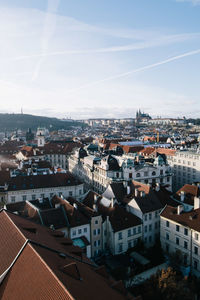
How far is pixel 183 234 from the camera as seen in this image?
4275 centimetres

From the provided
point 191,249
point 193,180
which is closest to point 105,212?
point 191,249

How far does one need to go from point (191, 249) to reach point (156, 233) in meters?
10.9

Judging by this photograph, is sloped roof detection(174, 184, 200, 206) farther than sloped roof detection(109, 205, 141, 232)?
Yes

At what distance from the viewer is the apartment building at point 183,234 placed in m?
40.7

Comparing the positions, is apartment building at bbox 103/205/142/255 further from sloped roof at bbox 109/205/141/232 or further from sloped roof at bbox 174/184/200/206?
sloped roof at bbox 174/184/200/206

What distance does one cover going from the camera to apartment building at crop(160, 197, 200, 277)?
40.7 metres

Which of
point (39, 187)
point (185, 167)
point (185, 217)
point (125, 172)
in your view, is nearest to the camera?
point (185, 217)

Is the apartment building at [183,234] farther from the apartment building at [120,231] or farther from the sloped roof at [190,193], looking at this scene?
the sloped roof at [190,193]

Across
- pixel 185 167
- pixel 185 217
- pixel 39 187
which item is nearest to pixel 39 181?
pixel 39 187

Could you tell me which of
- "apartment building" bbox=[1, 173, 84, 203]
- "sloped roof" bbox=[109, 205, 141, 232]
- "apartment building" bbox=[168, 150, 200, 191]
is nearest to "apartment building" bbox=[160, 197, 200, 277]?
"sloped roof" bbox=[109, 205, 141, 232]

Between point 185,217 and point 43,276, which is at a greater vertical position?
point 43,276

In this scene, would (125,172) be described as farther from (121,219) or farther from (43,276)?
(43,276)

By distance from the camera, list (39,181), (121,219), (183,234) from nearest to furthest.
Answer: (183,234)
(121,219)
(39,181)

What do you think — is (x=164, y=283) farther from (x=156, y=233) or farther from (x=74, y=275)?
(x=156, y=233)
